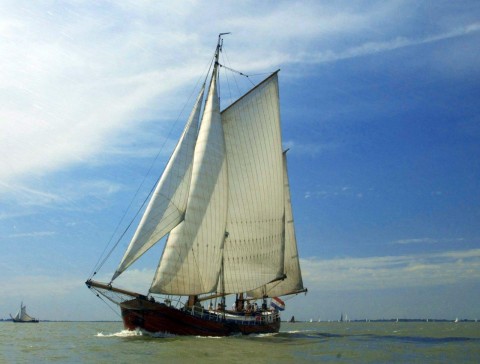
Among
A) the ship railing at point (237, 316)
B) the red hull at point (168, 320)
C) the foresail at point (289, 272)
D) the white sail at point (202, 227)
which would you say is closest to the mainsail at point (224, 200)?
the white sail at point (202, 227)

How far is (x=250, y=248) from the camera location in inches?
2216

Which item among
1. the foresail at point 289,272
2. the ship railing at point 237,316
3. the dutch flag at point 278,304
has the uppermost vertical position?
the foresail at point 289,272

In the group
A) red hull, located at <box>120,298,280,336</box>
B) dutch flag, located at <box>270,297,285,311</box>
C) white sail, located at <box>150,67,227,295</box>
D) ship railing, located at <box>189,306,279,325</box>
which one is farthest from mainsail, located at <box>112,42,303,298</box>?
dutch flag, located at <box>270,297,285,311</box>

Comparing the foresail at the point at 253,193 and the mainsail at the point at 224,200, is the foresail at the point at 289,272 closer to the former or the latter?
the mainsail at the point at 224,200

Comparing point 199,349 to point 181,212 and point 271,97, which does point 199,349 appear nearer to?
point 181,212

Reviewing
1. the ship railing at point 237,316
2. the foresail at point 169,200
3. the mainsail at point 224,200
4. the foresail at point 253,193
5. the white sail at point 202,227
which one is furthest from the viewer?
the foresail at point 253,193

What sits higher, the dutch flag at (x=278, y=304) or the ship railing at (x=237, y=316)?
the dutch flag at (x=278, y=304)

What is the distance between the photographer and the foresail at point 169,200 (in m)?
45.5

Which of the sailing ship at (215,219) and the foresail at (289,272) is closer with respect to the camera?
the sailing ship at (215,219)

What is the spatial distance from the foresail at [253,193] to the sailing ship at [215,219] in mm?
103

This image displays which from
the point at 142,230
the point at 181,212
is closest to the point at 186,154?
the point at 181,212

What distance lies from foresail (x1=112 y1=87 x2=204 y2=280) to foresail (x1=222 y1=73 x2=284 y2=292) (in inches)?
211

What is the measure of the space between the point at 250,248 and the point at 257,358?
21777 mm

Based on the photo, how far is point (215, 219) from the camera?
176ft
